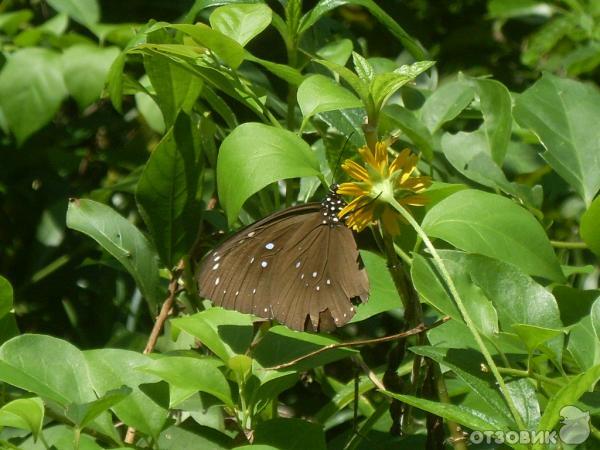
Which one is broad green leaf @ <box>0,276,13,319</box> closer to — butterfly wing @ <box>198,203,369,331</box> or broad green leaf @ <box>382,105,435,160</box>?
butterfly wing @ <box>198,203,369,331</box>

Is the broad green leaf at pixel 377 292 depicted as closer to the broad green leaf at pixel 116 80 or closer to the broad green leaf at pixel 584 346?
the broad green leaf at pixel 584 346

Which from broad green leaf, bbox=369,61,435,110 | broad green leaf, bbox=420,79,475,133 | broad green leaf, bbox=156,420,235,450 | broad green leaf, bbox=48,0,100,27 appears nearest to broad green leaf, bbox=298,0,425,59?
A: broad green leaf, bbox=420,79,475,133

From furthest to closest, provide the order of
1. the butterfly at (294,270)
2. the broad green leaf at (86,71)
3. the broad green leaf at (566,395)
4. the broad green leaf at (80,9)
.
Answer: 1. the broad green leaf at (80,9)
2. the broad green leaf at (86,71)
3. the butterfly at (294,270)
4. the broad green leaf at (566,395)

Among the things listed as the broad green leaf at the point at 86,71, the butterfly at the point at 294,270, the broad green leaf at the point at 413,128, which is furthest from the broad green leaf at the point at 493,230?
the broad green leaf at the point at 86,71

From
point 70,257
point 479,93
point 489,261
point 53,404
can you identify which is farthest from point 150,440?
point 70,257

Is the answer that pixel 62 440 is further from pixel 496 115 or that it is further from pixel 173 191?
A: pixel 496 115

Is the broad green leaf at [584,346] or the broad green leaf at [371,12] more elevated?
the broad green leaf at [371,12]
